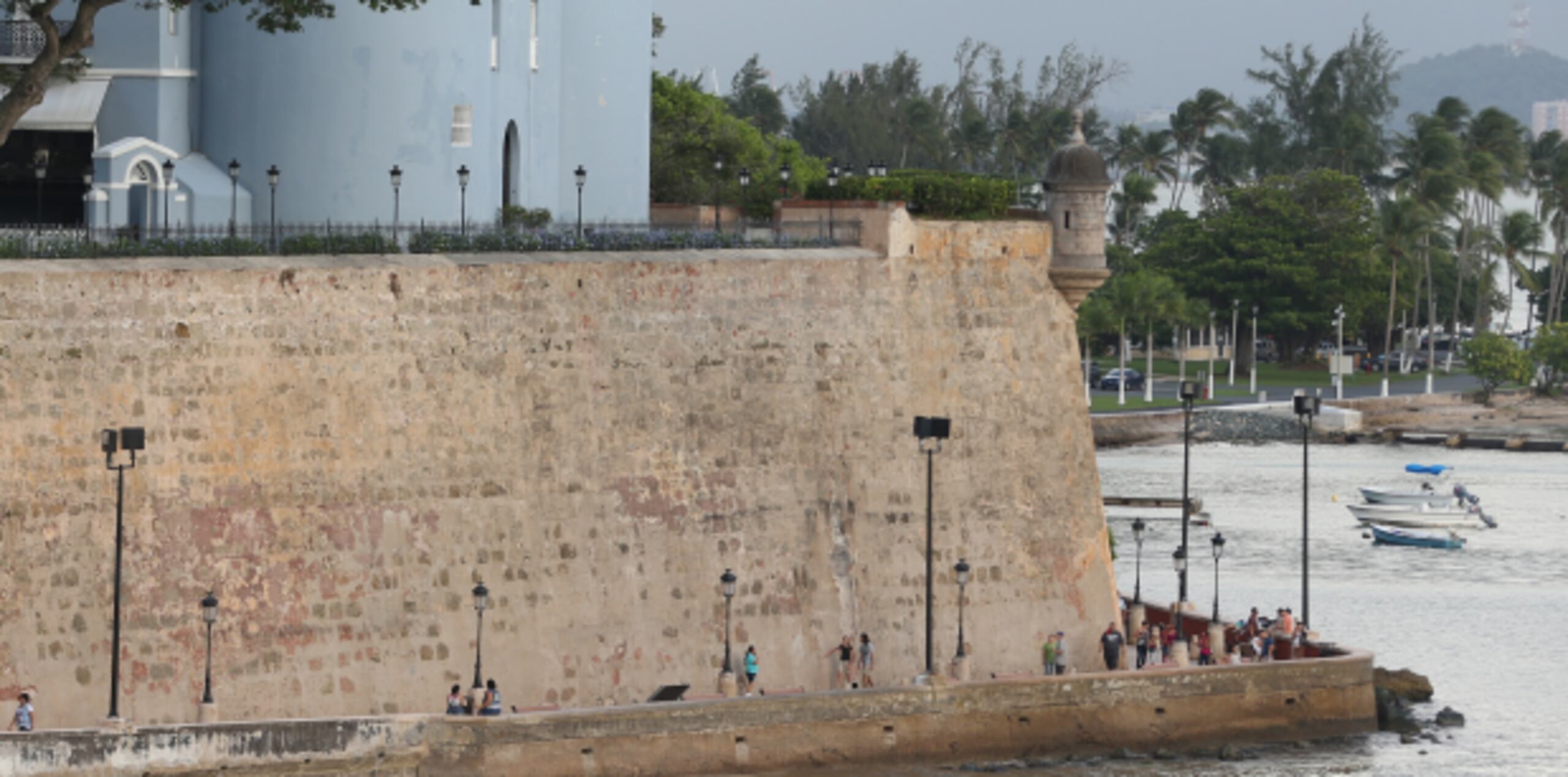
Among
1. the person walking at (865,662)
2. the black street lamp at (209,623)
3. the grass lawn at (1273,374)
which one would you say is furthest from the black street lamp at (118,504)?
the grass lawn at (1273,374)

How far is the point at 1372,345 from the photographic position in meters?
127

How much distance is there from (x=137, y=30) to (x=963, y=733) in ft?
57.5

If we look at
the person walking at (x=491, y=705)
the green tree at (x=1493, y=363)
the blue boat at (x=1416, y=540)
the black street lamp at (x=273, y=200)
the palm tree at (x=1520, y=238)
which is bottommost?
the blue boat at (x=1416, y=540)

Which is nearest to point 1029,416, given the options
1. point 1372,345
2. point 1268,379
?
point 1268,379

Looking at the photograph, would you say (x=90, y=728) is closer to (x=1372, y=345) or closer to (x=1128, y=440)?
(x=1128, y=440)

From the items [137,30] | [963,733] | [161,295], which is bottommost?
[963,733]

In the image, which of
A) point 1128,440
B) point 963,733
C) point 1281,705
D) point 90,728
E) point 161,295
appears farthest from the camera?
point 1128,440

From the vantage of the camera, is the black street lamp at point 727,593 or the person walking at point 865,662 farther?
the person walking at point 865,662

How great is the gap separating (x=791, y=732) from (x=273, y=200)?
11975 mm

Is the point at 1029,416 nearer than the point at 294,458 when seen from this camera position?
No

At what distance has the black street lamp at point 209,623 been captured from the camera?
3316cm

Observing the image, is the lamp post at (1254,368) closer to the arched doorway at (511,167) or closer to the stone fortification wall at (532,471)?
the arched doorway at (511,167)

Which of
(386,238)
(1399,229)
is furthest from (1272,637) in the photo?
(1399,229)

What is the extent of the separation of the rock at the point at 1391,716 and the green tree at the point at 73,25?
780 inches
